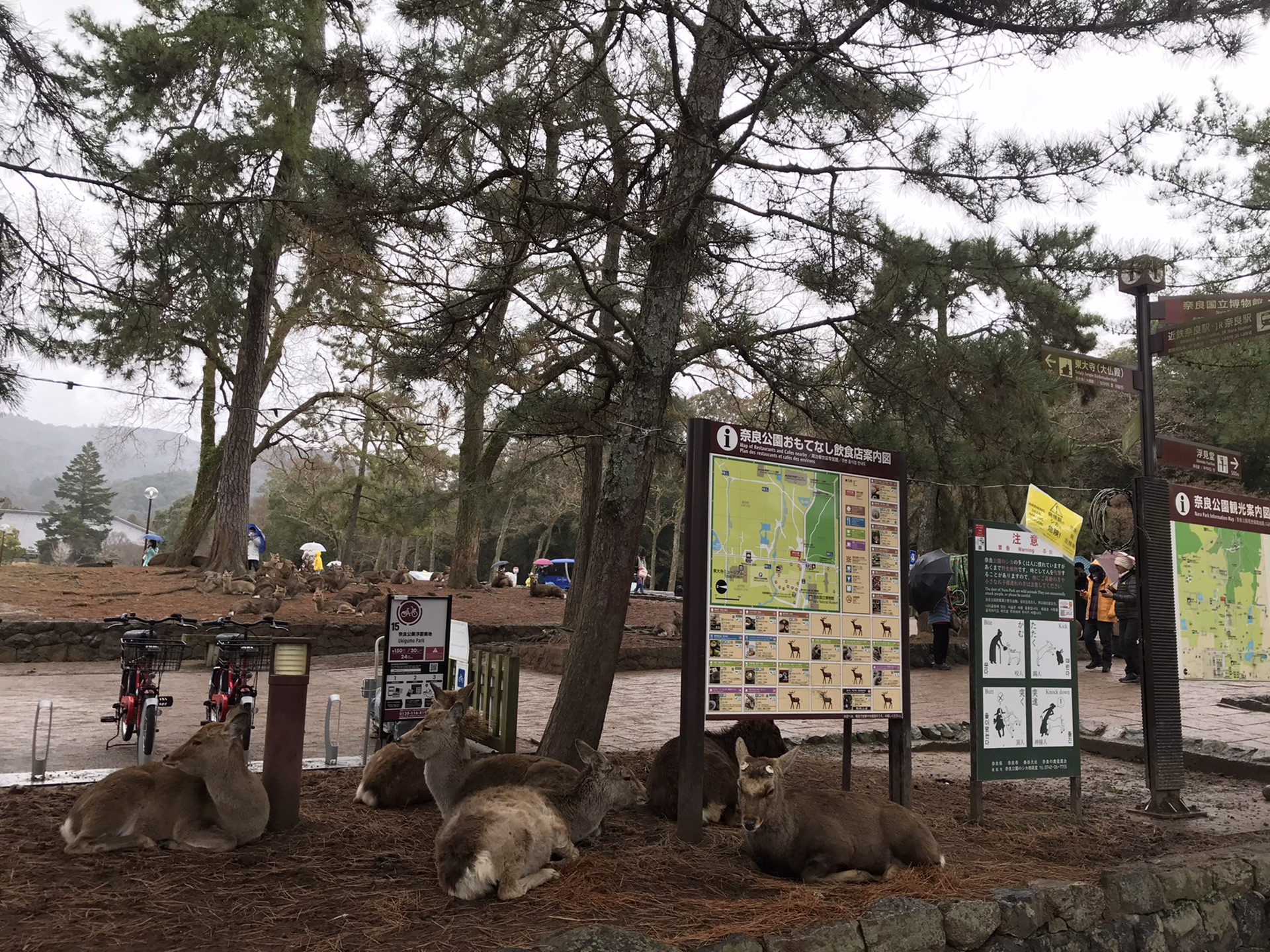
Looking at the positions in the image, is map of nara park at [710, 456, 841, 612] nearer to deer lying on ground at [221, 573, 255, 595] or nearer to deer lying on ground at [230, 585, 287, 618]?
deer lying on ground at [230, 585, 287, 618]

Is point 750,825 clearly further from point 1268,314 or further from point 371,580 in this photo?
point 371,580

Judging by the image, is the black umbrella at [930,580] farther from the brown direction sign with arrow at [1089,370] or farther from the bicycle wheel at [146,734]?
the bicycle wheel at [146,734]

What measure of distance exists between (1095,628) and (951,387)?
33.6ft

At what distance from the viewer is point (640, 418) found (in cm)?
603

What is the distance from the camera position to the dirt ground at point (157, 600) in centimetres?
1540

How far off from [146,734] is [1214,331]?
323 inches

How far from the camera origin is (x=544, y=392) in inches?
287

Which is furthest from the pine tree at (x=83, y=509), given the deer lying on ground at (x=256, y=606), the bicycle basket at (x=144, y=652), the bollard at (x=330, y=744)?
the bollard at (x=330, y=744)

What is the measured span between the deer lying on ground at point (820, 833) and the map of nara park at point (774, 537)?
3.16 feet

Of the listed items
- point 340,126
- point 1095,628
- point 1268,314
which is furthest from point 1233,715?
point 340,126

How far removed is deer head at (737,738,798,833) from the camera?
13.4 feet

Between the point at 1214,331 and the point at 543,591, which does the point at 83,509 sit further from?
the point at 1214,331

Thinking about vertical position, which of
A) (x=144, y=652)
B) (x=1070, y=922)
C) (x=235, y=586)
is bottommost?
(x=1070, y=922)

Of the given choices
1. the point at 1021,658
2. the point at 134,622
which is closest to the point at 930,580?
the point at 1021,658
